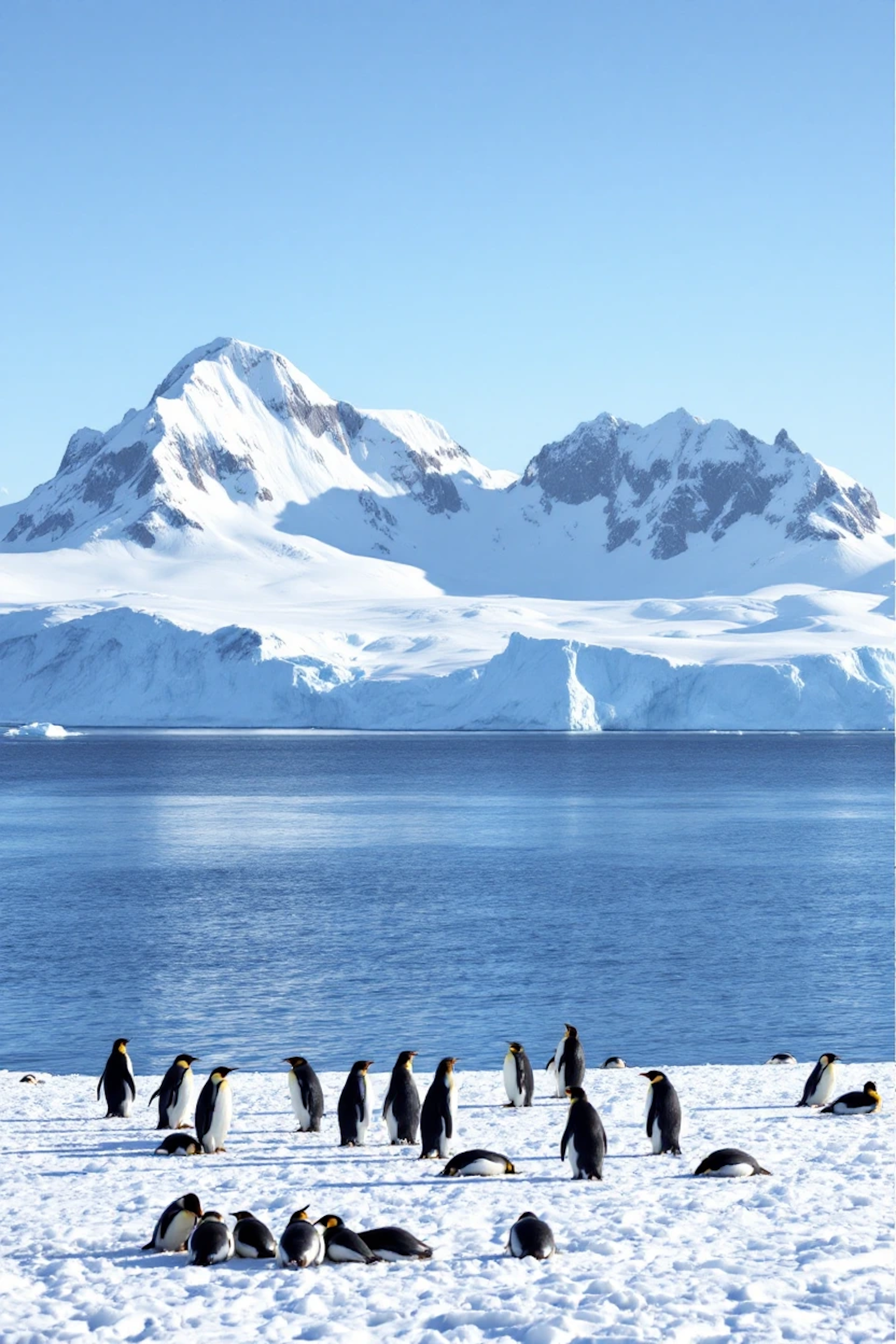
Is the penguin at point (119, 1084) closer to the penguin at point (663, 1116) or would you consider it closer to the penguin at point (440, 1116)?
the penguin at point (440, 1116)

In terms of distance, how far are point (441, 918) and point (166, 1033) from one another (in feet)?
50.6

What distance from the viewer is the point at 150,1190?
14.1m

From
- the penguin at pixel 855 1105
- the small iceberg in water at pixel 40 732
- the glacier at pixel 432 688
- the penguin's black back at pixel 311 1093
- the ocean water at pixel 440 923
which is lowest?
the ocean water at pixel 440 923

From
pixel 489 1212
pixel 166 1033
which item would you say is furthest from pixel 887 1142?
pixel 166 1033

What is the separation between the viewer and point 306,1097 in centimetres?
1775

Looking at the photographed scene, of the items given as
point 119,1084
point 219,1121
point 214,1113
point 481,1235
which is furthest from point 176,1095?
point 481,1235

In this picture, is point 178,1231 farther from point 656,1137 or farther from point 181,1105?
point 181,1105

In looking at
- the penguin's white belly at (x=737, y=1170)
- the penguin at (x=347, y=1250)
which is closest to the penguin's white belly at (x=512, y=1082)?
the penguin's white belly at (x=737, y=1170)

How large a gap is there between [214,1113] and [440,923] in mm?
25850

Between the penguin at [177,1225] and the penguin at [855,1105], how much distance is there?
954 cm

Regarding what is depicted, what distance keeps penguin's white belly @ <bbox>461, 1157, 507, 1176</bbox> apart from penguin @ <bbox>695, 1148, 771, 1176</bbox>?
77.9 inches

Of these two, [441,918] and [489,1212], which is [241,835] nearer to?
[441,918]

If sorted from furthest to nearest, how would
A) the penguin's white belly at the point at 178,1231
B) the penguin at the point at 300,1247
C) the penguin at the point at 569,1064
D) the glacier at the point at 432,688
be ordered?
the glacier at the point at 432,688 < the penguin at the point at 569,1064 < the penguin's white belly at the point at 178,1231 < the penguin at the point at 300,1247

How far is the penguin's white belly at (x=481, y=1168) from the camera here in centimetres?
1456
